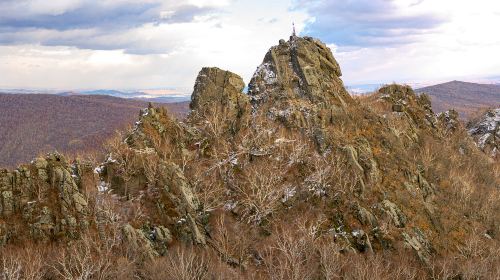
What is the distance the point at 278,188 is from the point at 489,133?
11048 centimetres

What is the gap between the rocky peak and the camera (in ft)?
311

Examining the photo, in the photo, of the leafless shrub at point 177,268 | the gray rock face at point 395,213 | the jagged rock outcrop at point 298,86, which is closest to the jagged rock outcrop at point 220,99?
the jagged rock outcrop at point 298,86

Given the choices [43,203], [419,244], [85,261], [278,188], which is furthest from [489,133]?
[43,203]

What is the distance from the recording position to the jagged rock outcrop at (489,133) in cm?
13975

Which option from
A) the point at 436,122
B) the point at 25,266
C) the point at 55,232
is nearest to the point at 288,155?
the point at 55,232

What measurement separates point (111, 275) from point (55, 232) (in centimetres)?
1252

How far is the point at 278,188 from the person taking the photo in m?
71.9

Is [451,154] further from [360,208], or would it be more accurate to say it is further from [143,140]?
[143,140]

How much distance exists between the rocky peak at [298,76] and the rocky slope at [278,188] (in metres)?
0.32

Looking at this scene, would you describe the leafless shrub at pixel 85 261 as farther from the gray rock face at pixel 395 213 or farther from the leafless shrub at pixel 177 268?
the gray rock face at pixel 395 213

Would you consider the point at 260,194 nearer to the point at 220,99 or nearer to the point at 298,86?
the point at 220,99

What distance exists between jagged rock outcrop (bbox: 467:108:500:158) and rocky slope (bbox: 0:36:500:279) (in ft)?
122

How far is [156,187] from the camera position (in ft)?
213

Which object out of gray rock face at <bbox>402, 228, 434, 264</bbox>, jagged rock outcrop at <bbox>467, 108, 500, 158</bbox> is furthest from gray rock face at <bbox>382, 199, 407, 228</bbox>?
jagged rock outcrop at <bbox>467, 108, 500, 158</bbox>
